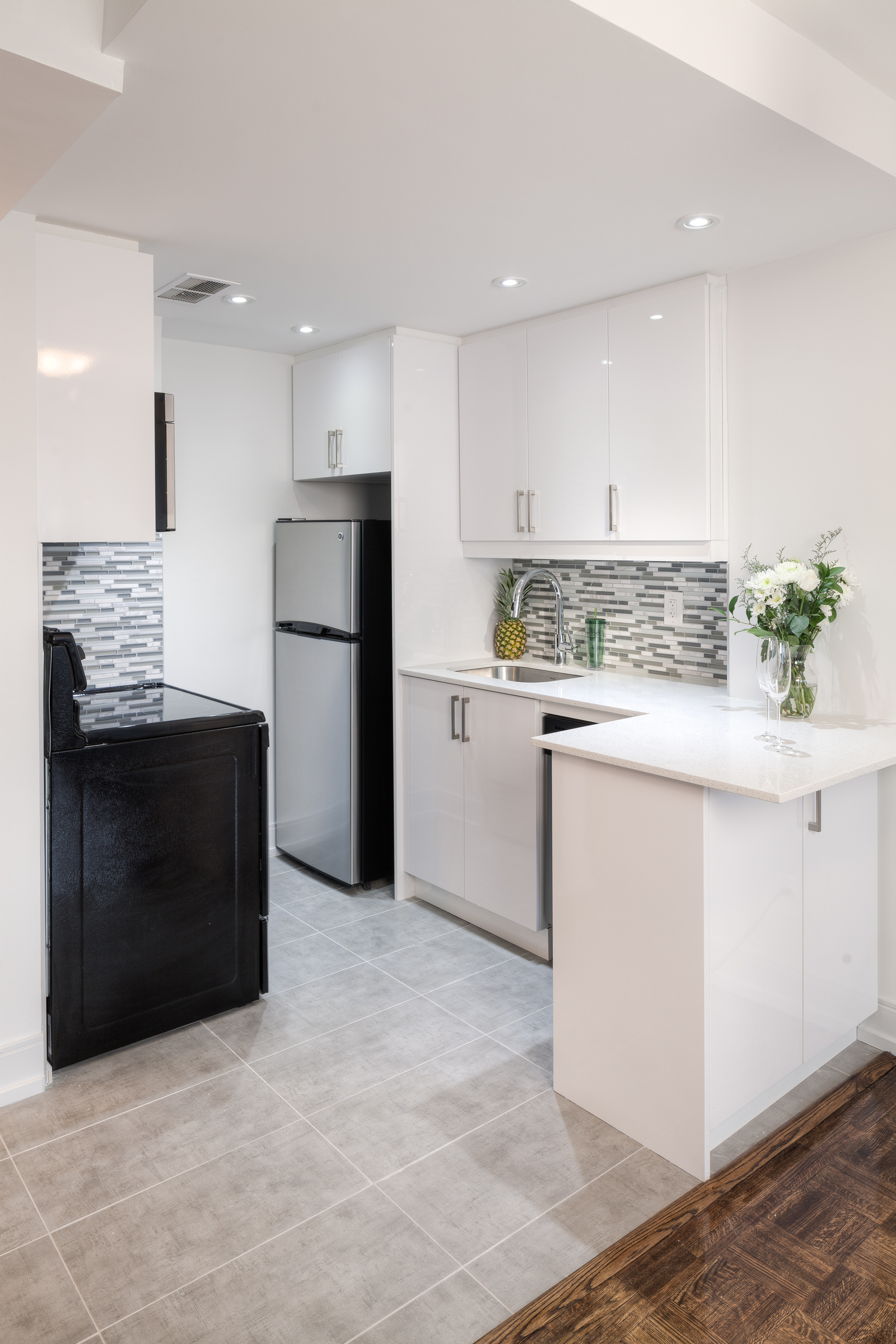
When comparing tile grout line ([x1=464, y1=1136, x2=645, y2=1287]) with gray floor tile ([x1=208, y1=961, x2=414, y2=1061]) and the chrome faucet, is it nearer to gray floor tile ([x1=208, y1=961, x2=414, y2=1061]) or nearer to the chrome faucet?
gray floor tile ([x1=208, y1=961, x2=414, y2=1061])

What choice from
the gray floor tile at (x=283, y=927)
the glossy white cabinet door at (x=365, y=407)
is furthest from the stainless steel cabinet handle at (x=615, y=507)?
the gray floor tile at (x=283, y=927)

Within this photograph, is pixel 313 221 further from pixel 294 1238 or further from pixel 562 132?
pixel 294 1238

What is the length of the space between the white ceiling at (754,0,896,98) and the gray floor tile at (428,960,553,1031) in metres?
2.55

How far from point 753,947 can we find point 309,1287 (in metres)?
1.17

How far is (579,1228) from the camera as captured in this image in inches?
74.0

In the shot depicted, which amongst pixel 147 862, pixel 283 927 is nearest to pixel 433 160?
pixel 147 862

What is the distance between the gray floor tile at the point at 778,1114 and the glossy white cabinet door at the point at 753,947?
4.2 inches

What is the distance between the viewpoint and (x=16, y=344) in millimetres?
2273

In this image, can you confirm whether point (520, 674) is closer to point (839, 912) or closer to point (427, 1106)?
point (839, 912)

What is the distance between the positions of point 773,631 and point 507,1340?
1.80 m

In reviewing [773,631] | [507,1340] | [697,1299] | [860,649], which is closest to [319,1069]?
[507,1340]

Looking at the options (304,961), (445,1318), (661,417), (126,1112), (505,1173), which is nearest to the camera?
(445,1318)

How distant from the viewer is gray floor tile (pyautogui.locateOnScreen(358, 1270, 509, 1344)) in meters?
1.62

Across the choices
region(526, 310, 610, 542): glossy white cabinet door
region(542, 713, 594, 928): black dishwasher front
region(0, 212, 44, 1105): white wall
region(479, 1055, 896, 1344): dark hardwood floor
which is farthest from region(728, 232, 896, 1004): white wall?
region(0, 212, 44, 1105): white wall
